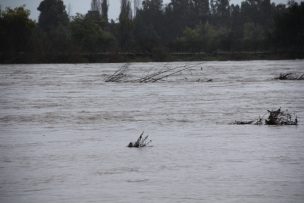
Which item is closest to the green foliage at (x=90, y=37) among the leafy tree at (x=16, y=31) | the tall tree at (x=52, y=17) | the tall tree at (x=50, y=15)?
the leafy tree at (x=16, y=31)

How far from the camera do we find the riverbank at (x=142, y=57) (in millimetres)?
98938

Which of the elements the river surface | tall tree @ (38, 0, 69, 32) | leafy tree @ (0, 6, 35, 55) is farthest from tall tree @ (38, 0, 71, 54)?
the river surface

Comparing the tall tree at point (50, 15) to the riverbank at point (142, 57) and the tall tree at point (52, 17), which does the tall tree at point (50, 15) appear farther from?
the riverbank at point (142, 57)

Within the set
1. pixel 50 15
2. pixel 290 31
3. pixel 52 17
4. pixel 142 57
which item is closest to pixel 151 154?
pixel 142 57

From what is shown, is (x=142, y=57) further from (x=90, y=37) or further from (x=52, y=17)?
(x=52, y=17)

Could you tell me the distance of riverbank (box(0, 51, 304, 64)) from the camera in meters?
98.9

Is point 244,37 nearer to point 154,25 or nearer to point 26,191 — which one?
point 154,25

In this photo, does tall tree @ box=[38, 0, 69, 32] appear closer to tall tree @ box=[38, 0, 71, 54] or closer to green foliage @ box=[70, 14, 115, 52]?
tall tree @ box=[38, 0, 71, 54]

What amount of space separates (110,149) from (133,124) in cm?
548

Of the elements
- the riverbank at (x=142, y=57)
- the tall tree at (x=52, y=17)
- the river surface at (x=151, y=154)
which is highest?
the tall tree at (x=52, y=17)

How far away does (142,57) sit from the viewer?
100250 millimetres

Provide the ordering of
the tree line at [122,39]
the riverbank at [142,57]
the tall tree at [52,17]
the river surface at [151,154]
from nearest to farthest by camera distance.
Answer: the river surface at [151,154]
the riverbank at [142,57]
the tree line at [122,39]
the tall tree at [52,17]

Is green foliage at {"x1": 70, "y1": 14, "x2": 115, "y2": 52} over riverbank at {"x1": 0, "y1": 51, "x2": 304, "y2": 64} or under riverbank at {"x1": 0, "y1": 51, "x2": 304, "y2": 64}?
over

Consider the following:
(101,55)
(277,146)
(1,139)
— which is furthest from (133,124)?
(101,55)
